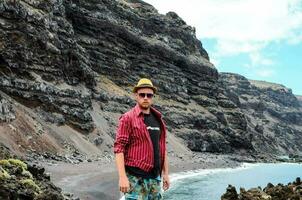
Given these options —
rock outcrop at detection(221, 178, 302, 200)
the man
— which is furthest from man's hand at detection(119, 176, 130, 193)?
rock outcrop at detection(221, 178, 302, 200)

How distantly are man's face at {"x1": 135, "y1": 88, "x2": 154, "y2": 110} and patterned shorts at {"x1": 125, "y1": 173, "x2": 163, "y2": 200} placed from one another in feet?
4.85

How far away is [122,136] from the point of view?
9.99m

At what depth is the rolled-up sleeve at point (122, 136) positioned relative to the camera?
992 centimetres

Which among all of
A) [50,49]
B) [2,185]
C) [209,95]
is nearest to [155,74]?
[209,95]

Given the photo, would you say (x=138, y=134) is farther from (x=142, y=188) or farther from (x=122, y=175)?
(x=142, y=188)

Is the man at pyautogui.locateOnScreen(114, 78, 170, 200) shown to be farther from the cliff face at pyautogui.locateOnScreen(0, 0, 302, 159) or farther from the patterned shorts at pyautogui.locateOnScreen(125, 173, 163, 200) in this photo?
the cliff face at pyautogui.locateOnScreen(0, 0, 302, 159)

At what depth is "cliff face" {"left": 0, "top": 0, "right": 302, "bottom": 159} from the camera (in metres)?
85.2

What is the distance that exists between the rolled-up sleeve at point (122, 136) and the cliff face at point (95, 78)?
180ft

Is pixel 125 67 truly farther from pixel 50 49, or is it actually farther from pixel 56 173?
pixel 56 173

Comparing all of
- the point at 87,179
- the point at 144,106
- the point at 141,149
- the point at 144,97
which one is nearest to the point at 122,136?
the point at 141,149

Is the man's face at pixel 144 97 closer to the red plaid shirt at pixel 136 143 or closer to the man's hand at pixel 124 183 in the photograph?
the red plaid shirt at pixel 136 143

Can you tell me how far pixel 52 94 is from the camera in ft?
306

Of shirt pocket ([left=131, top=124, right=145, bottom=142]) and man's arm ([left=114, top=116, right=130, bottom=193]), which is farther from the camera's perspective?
shirt pocket ([left=131, top=124, right=145, bottom=142])

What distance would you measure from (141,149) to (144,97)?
108 centimetres
